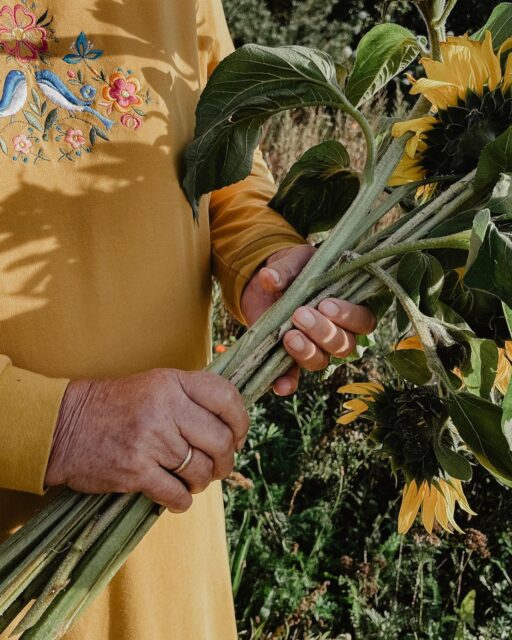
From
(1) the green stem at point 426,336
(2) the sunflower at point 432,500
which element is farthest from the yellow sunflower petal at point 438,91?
(2) the sunflower at point 432,500

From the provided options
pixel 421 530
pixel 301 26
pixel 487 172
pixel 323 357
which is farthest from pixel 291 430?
pixel 301 26

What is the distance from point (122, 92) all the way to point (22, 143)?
0.15m

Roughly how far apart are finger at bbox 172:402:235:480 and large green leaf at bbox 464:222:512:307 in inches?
12.8

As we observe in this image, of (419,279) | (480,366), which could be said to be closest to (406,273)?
(419,279)

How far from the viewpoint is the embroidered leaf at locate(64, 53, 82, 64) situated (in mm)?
836

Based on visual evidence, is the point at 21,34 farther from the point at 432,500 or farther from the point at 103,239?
the point at 432,500

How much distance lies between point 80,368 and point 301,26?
453 cm

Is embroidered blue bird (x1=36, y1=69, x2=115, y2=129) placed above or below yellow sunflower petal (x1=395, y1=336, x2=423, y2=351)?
above

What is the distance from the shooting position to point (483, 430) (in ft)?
2.11

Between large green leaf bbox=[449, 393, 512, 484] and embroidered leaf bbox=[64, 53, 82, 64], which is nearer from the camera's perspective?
large green leaf bbox=[449, 393, 512, 484]

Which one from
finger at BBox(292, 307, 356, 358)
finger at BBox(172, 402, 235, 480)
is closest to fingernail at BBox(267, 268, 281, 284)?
finger at BBox(292, 307, 356, 358)

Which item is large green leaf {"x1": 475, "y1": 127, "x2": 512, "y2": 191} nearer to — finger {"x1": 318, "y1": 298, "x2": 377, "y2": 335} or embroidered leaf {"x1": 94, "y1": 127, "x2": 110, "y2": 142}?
finger {"x1": 318, "y1": 298, "x2": 377, "y2": 335}

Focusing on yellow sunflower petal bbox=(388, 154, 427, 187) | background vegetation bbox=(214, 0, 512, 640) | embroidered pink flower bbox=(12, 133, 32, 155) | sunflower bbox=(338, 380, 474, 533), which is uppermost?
embroidered pink flower bbox=(12, 133, 32, 155)

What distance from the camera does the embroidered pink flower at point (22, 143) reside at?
2.63ft
